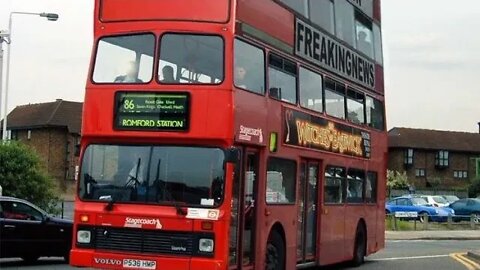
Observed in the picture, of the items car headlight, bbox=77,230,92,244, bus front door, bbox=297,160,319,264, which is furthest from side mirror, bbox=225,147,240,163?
bus front door, bbox=297,160,319,264

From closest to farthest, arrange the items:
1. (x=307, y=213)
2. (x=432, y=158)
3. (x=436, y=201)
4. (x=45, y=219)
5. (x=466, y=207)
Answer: (x=307, y=213), (x=45, y=219), (x=466, y=207), (x=436, y=201), (x=432, y=158)

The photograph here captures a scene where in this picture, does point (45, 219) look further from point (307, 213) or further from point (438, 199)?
point (438, 199)

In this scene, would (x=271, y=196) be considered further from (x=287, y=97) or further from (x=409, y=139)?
(x=409, y=139)

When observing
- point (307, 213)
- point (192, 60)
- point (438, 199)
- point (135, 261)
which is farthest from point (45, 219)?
point (438, 199)

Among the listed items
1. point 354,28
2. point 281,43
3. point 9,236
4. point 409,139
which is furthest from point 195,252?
point 409,139

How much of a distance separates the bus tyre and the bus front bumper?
7.69 metres

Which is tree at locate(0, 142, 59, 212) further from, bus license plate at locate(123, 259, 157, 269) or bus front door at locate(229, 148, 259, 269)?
bus license plate at locate(123, 259, 157, 269)

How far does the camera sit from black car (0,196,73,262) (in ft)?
52.1

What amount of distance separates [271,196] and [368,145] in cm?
601

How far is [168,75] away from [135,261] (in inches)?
105

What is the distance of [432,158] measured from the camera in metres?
94.1

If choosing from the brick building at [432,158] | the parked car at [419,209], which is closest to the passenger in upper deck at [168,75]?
the parked car at [419,209]

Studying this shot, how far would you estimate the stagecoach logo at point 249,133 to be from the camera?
11695mm

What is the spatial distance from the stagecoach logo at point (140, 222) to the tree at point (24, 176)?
13.3 metres
